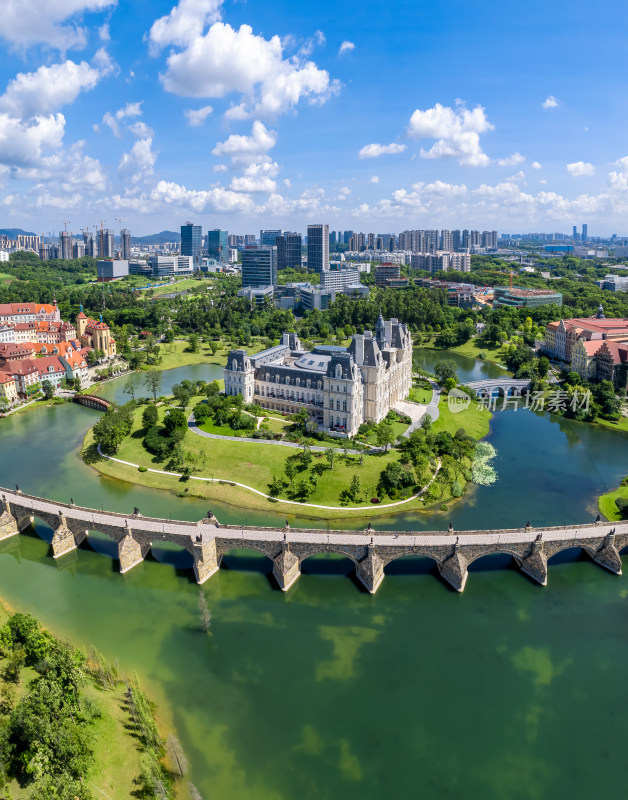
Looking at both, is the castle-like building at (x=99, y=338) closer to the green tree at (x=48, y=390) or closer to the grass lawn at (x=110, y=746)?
the green tree at (x=48, y=390)

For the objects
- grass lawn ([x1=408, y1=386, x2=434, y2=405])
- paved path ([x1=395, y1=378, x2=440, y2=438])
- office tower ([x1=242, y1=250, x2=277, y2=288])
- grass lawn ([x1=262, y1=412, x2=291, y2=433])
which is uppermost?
office tower ([x1=242, y1=250, x2=277, y2=288])

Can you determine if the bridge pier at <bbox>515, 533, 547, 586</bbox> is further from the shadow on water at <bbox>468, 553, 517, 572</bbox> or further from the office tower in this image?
the office tower

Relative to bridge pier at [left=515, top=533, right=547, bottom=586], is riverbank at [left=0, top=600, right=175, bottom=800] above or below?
below

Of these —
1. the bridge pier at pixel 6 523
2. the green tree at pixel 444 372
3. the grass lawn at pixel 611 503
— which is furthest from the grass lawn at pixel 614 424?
the bridge pier at pixel 6 523

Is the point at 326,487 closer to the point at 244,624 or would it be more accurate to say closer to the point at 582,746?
the point at 244,624

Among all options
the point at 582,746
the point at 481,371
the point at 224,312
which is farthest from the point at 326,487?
the point at 224,312

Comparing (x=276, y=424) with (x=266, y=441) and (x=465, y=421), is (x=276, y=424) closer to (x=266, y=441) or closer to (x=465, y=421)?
(x=266, y=441)

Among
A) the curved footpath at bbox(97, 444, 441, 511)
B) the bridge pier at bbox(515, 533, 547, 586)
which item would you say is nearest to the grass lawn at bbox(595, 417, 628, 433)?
the curved footpath at bbox(97, 444, 441, 511)
